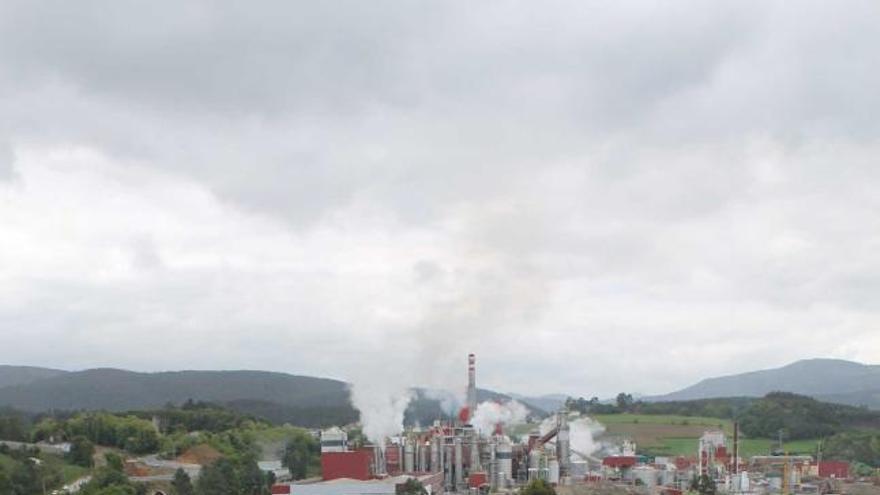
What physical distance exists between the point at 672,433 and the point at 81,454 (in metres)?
52.6

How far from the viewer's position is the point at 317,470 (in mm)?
75375

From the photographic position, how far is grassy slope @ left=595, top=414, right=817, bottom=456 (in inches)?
3626

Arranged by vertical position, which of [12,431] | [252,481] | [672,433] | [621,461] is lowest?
[252,481]

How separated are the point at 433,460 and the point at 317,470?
11.6 m

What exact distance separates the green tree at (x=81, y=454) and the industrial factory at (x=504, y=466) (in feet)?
39.6

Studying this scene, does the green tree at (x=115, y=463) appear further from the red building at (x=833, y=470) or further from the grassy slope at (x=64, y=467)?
the red building at (x=833, y=470)

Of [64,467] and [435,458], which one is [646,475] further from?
[64,467]

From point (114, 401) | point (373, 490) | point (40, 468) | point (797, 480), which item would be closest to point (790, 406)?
point (797, 480)

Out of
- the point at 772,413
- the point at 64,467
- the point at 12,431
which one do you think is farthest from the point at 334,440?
the point at 772,413

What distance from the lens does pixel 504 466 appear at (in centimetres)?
6322

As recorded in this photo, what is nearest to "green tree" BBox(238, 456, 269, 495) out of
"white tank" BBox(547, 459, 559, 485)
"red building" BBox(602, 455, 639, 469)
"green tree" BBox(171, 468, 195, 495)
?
"green tree" BBox(171, 468, 195, 495)

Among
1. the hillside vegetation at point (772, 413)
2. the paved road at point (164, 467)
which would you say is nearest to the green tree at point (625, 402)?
the hillside vegetation at point (772, 413)

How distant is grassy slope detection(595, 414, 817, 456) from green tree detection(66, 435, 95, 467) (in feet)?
134

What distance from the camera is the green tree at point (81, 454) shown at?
6481 centimetres
